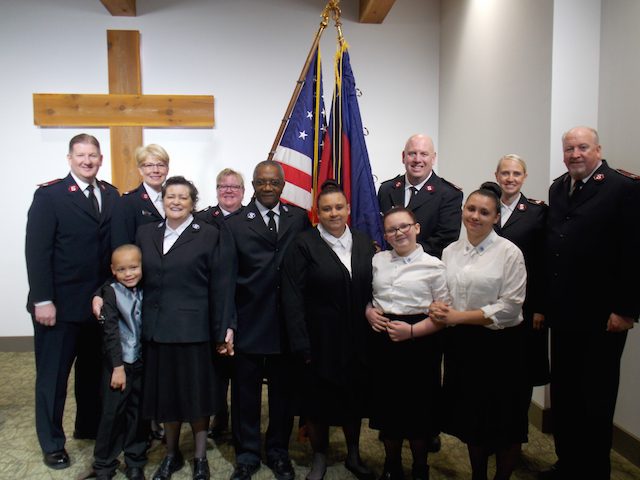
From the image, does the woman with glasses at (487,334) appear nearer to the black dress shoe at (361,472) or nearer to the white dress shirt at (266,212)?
the black dress shoe at (361,472)

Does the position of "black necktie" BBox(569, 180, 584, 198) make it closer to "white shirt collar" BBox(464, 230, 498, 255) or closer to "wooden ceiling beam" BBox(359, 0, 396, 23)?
"white shirt collar" BBox(464, 230, 498, 255)

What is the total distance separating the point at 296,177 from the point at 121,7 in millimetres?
2680

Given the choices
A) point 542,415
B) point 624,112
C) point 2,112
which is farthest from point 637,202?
point 2,112

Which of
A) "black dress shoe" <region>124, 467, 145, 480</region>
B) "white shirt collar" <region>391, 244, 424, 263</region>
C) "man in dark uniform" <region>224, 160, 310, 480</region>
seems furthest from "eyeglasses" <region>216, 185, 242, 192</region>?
"black dress shoe" <region>124, 467, 145, 480</region>

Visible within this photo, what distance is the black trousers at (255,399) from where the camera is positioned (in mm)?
2377

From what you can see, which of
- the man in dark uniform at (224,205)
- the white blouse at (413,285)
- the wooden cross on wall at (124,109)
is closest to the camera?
the white blouse at (413,285)

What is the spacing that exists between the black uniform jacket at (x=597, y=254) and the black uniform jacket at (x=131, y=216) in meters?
2.08

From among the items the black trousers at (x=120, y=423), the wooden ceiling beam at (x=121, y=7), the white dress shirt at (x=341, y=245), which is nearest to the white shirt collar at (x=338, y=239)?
the white dress shirt at (x=341, y=245)

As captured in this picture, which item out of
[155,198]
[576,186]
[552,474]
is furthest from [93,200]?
[552,474]

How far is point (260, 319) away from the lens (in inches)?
91.6

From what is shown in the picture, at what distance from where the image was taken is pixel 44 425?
254cm

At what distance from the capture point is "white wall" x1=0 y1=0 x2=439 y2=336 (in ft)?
14.4

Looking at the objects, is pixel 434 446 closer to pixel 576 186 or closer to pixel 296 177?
pixel 576 186

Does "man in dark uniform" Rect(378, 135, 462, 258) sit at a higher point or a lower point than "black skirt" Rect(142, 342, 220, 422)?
→ higher
